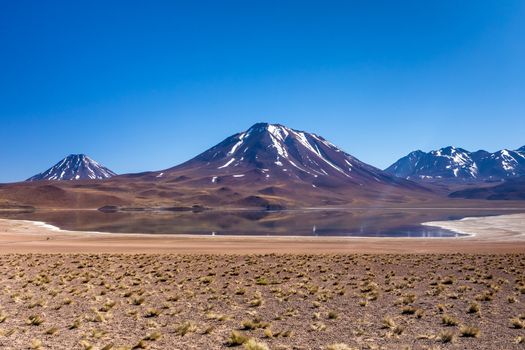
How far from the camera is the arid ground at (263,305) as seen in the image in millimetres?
11461

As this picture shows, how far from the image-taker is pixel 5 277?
21234 millimetres

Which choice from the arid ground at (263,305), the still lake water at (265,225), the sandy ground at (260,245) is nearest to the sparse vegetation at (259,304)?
the arid ground at (263,305)

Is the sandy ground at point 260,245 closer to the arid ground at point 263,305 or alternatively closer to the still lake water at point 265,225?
the arid ground at point 263,305

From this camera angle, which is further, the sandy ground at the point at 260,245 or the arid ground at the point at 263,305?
the sandy ground at the point at 260,245

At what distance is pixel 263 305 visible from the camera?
51.9 feet

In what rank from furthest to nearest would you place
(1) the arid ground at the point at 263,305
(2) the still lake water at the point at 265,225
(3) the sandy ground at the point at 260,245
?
(2) the still lake water at the point at 265,225, (3) the sandy ground at the point at 260,245, (1) the arid ground at the point at 263,305

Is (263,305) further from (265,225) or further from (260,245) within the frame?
(265,225)

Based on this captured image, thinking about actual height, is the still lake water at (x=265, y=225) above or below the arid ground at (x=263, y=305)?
above

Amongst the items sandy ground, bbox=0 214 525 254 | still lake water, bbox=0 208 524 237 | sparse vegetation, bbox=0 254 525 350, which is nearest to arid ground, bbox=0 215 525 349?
sparse vegetation, bbox=0 254 525 350

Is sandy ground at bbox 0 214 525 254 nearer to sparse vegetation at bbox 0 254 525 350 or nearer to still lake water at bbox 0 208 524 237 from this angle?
sparse vegetation at bbox 0 254 525 350

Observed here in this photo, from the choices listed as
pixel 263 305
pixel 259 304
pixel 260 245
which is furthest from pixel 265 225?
pixel 263 305

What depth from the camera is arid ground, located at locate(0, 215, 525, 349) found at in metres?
11.5

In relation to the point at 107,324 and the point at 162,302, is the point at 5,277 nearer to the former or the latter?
the point at 162,302

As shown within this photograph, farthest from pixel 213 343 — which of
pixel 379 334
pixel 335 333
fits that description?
pixel 379 334
